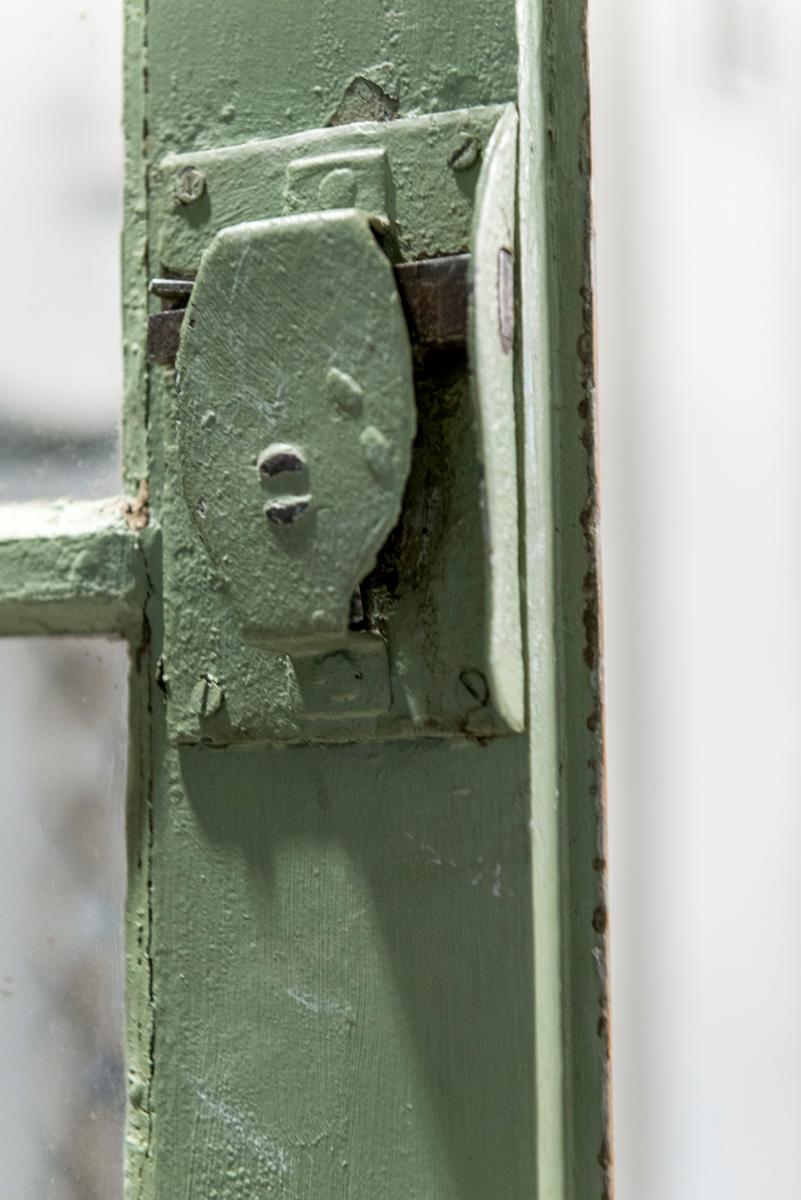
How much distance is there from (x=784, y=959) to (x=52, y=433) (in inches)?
29.5

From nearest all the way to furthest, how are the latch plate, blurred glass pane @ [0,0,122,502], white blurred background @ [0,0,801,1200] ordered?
1. the latch plate
2. blurred glass pane @ [0,0,122,502]
3. white blurred background @ [0,0,801,1200]

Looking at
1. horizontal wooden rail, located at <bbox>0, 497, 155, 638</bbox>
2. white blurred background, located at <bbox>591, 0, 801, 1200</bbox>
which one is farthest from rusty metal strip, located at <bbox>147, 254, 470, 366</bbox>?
white blurred background, located at <bbox>591, 0, 801, 1200</bbox>

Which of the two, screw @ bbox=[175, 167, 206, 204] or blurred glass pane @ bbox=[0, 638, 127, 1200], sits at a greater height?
screw @ bbox=[175, 167, 206, 204]

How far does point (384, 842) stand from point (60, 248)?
10.1 inches

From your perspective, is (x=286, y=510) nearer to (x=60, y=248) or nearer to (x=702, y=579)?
(x=60, y=248)

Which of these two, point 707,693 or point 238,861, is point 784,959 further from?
point 238,861

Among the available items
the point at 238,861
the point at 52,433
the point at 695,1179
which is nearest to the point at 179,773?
the point at 238,861

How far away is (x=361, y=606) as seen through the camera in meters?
0.34

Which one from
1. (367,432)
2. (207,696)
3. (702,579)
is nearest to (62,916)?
(207,696)

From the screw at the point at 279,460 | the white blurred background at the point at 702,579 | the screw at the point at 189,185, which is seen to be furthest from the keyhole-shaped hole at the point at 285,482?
the white blurred background at the point at 702,579

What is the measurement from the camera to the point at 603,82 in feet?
3.44

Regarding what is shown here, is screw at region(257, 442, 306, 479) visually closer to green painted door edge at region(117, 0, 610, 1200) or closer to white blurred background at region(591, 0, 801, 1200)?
green painted door edge at region(117, 0, 610, 1200)

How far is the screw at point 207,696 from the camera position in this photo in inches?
14.6

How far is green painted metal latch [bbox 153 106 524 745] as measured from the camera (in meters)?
0.32
